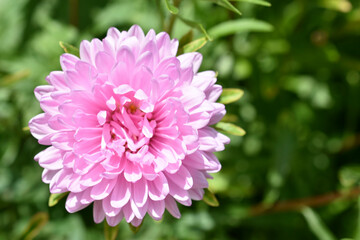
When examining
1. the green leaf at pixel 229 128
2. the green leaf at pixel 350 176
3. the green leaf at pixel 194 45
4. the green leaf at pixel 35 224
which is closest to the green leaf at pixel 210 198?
the green leaf at pixel 229 128

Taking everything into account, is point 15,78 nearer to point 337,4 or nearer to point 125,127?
point 125,127

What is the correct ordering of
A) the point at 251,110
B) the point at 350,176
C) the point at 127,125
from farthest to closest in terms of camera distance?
the point at 251,110, the point at 350,176, the point at 127,125

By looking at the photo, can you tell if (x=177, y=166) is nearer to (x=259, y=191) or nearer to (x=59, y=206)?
(x=59, y=206)

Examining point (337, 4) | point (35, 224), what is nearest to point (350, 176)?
point (337, 4)

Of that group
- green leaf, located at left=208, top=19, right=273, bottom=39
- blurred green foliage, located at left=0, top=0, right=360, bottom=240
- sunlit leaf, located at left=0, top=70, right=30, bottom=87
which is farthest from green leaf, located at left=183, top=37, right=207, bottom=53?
sunlit leaf, located at left=0, top=70, right=30, bottom=87

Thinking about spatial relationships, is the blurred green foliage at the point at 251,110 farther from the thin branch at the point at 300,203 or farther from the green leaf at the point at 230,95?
the green leaf at the point at 230,95

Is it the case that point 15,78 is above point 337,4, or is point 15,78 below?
below
